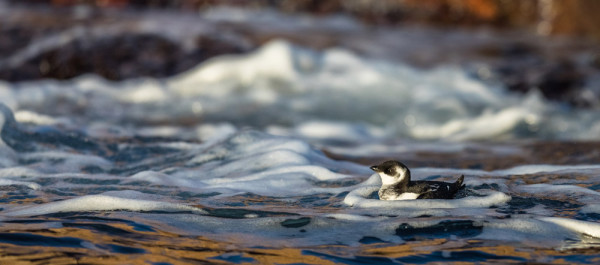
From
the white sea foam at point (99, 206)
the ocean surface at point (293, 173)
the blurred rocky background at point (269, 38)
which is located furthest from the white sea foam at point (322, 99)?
the white sea foam at point (99, 206)

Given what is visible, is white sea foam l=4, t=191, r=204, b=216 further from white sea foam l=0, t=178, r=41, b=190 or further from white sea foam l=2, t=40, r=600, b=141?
white sea foam l=2, t=40, r=600, b=141

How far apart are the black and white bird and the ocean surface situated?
0.06 m

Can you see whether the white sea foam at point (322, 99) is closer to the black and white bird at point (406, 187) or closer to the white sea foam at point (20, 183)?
the white sea foam at point (20, 183)

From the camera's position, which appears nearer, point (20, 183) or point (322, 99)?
point (20, 183)

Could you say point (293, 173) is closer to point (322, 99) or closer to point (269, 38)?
point (322, 99)

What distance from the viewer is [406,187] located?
4.21 metres

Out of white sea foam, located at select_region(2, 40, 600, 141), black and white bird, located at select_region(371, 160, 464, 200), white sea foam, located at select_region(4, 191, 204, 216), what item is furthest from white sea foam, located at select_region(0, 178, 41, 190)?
white sea foam, located at select_region(2, 40, 600, 141)

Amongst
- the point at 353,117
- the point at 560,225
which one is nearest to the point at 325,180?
the point at 560,225

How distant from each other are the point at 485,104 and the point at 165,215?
262 inches

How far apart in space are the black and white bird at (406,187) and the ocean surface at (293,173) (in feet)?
0.19

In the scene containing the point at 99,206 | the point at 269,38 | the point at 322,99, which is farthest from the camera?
the point at 269,38

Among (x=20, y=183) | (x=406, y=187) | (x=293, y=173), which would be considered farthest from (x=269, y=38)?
(x=406, y=187)

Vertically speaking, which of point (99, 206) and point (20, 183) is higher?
point (20, 183)

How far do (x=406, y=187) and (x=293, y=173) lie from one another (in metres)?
1.11
